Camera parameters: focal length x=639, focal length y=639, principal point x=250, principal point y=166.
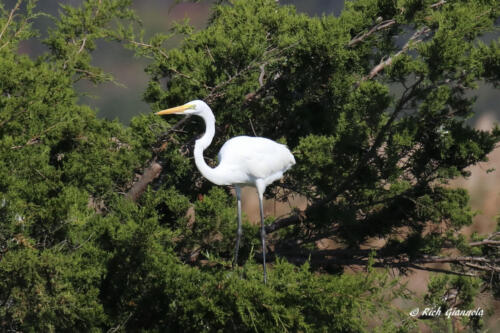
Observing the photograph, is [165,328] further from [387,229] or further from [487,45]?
[487,45]

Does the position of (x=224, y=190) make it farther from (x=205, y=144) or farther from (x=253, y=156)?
(x=205, y=144)

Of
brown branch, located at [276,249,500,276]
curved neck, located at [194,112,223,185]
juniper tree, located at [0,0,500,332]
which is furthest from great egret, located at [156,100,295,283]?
brown branch, located at [276,249,500,276]

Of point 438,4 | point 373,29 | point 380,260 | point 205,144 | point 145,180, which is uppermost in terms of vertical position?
point 438,4

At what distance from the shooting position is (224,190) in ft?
23.8

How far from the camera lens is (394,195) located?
7.23 m

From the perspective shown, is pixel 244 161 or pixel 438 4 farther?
pixel 438 4

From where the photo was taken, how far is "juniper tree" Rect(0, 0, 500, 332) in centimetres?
516

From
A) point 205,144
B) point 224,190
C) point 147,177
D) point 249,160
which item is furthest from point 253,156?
point 147,177

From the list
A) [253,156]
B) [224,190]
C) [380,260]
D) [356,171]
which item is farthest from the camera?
[380,260]

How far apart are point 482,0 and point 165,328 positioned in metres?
4.41

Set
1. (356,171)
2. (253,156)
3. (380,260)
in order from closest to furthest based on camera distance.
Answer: (253,156) → (356,171) → (380,260)

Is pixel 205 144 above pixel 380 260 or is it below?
above

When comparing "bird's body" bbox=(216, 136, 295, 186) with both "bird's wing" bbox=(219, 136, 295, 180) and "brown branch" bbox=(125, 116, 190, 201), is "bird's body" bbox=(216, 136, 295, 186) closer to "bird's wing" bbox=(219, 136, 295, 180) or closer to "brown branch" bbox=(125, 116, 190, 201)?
"bird's wing" bbox=(219, 136, 295, 180)

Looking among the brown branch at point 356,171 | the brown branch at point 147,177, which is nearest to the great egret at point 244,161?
the brown branch at point 356,171
